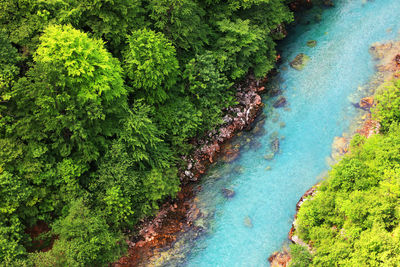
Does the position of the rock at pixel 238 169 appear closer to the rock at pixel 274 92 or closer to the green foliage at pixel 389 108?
the rock at pixel 274 92

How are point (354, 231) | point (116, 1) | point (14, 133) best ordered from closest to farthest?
point (354, 231) < point (14, 133) < point (116, 1)

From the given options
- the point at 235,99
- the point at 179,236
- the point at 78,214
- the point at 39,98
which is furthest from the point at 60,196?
the point at 235,99

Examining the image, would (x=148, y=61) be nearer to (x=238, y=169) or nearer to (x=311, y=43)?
(x=238, y=169)

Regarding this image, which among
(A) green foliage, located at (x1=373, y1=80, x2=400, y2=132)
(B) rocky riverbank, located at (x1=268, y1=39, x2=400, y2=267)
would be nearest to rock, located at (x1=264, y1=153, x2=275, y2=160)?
(B) rocky riverbank, located at (x1=268, y1=39, x2=400, y2=267)

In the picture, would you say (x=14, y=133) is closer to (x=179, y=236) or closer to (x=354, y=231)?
(x=179, y=236)

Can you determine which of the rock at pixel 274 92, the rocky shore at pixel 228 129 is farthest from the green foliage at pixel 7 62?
the rock at pixel 274 92

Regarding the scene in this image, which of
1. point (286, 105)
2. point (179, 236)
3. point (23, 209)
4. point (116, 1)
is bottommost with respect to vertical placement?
point (179, 236)

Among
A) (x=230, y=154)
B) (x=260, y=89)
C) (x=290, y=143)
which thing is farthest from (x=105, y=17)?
(x=290, y=143)
